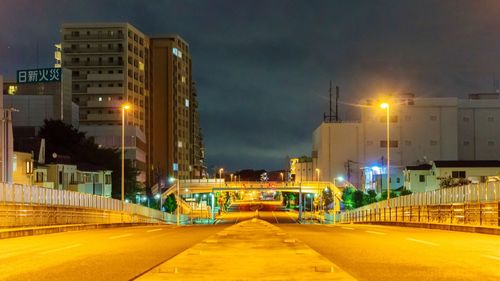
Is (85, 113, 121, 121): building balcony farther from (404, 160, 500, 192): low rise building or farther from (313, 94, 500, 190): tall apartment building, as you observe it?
(404, 160, 500, 192): low rise building

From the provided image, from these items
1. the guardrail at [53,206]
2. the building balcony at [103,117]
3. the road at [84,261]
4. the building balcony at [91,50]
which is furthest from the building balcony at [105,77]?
the road at [84,261]

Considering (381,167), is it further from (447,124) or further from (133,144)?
(133,144)

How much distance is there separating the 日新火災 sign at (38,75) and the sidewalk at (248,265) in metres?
99.3

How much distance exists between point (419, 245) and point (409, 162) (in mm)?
107956

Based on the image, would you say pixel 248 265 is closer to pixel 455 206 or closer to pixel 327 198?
pixel 455 206

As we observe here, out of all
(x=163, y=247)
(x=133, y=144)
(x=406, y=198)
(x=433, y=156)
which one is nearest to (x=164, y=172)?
(x=133, y=144)

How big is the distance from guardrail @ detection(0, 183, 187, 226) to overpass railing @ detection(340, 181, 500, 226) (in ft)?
68.0

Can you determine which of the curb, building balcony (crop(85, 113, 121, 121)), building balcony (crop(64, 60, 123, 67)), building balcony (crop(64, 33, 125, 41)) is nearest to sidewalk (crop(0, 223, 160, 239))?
the curb

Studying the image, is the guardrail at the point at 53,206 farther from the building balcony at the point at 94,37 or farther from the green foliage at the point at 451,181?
the building balcony at the point at 94,37

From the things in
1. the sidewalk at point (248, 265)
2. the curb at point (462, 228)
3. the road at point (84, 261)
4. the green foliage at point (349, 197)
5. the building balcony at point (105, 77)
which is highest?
the building balcony at point (105, 77)

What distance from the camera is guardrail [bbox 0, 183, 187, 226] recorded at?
29266 millimetres

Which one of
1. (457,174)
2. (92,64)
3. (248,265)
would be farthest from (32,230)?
(92,64)

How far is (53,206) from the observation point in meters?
35.4

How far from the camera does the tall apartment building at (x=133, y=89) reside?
13675 centimetres
